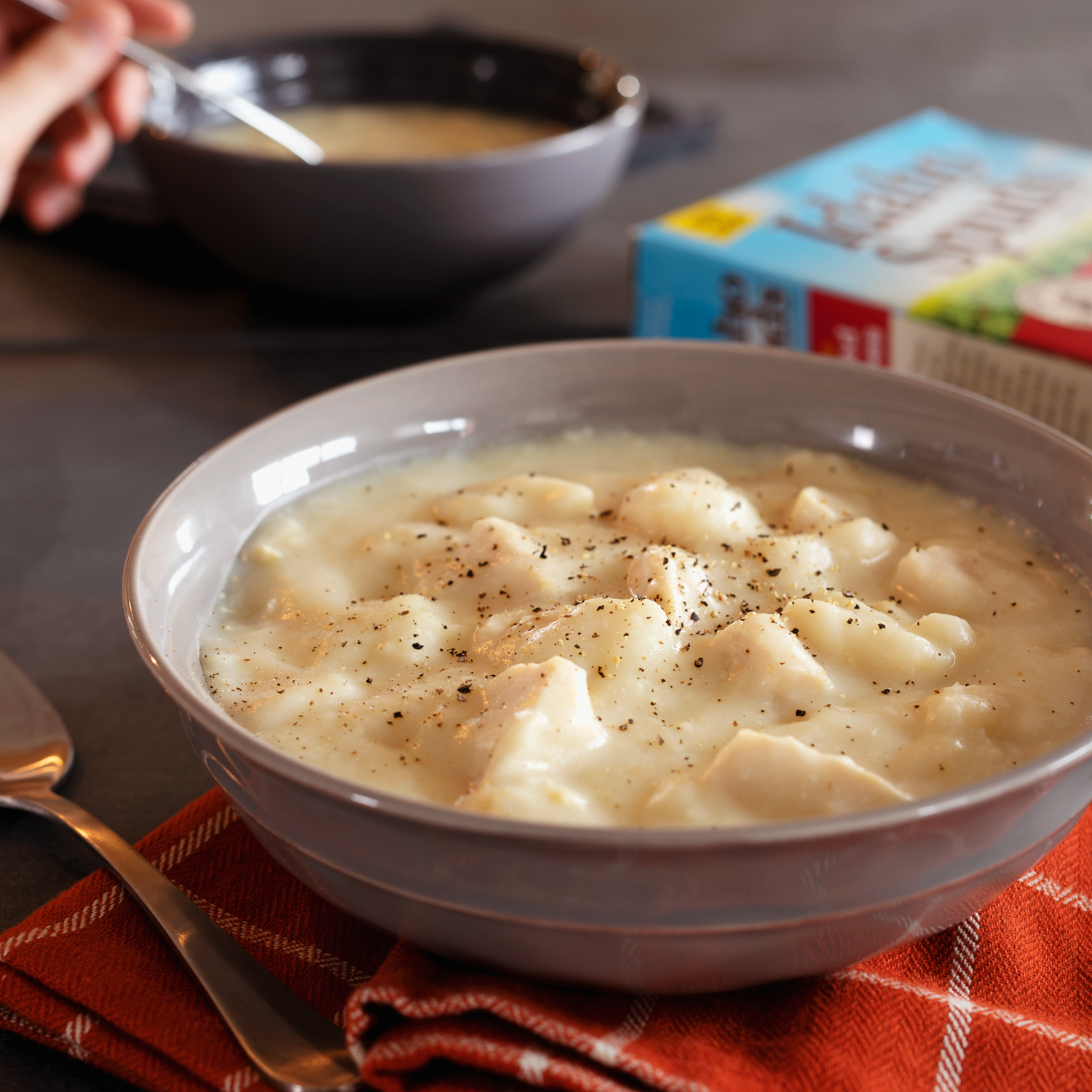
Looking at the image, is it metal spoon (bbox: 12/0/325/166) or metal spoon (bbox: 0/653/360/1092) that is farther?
metal spoon (bbox: 12/0/325/166)

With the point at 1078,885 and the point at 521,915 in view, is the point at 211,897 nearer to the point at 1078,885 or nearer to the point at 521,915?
the point at 521,915

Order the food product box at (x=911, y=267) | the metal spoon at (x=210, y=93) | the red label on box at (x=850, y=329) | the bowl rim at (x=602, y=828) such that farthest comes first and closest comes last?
1. the metal spoon at (x=210, y=93)
2. the red label on box at (x=850, y=329)
3. the food product box at (x=911, y=267)
4. the bowl rim at (x=602, y=828)

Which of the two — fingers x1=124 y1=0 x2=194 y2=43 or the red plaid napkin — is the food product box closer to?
the red plaid napkin

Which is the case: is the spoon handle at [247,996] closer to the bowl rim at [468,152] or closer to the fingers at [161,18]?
the bowl rim at [468,152]

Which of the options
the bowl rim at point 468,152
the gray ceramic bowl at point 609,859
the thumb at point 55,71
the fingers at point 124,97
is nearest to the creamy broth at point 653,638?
the gray ceramic bowl at point 609,859

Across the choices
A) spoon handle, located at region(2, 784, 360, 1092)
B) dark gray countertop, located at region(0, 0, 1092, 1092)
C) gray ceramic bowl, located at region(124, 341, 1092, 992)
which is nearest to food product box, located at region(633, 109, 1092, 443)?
dark gray countertop, located at region(0, 0, 1092, 1092)

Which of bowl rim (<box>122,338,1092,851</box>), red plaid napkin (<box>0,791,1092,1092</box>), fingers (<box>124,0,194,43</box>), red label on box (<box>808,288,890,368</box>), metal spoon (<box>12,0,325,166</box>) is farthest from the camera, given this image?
fingers (<box>124,0,194,43</box>)

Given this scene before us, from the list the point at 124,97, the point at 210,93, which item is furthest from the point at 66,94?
the point at 210,93
